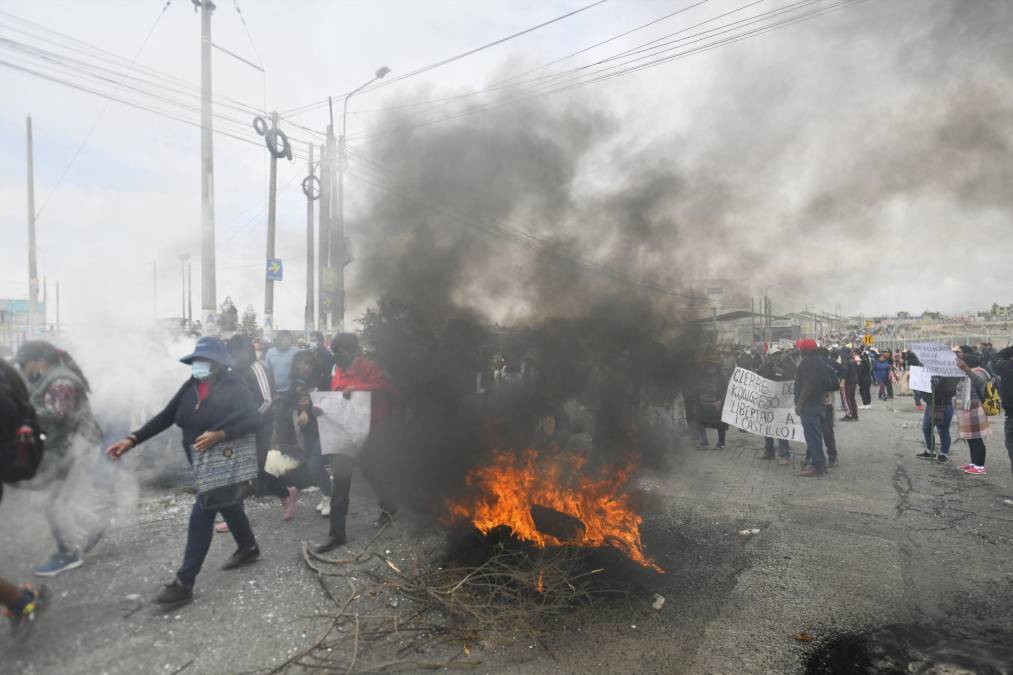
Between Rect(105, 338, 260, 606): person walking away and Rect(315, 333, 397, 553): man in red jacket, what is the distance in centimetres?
72

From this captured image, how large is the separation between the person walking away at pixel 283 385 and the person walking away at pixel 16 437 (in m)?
3.51

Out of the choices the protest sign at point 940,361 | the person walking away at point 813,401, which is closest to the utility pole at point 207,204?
the person walking away at point 813,401

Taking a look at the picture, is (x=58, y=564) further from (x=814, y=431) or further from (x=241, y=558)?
(x=814, y=431)

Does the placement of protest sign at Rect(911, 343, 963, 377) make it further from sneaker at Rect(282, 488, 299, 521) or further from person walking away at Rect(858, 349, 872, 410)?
sneaker at Rect(282, 488, 299, 521)

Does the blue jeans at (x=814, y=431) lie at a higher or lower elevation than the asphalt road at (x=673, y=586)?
higher

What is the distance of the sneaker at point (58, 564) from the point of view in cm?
392

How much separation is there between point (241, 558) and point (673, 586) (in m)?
2.98

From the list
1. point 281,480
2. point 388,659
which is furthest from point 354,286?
point 388,659

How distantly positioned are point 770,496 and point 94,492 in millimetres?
6073

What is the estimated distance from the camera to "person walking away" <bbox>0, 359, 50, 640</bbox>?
9.16 ft

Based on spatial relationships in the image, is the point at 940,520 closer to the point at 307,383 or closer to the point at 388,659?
the point at 388,659

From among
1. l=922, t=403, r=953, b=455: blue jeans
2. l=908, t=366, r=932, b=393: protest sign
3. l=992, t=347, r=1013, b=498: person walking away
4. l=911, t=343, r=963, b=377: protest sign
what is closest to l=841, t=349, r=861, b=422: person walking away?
l=908, t=366, r=932, b=393: protest sign

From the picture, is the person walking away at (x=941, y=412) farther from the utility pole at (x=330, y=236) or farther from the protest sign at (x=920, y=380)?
the utility pole at (x=330, y=236)

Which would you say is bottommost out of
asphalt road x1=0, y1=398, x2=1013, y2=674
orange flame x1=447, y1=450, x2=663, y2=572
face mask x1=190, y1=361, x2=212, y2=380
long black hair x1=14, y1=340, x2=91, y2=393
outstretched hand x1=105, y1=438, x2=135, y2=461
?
asphalt road x1=0, y1=398, x2=1013, y2=674
